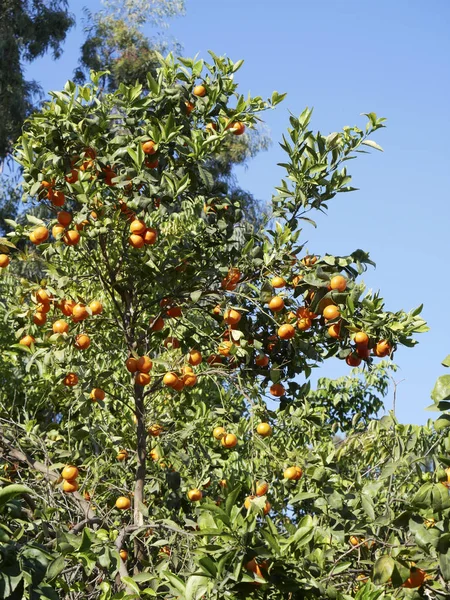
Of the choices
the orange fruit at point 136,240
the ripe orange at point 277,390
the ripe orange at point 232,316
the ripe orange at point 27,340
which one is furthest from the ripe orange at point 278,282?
the ripe orange at point 27,340

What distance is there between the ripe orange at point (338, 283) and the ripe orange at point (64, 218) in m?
1.08

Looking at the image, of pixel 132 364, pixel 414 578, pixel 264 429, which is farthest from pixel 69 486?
pixel 414 578

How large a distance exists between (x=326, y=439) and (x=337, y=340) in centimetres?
281

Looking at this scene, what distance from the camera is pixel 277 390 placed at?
336cm

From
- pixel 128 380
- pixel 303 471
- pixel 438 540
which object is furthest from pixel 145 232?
pixel 128 380

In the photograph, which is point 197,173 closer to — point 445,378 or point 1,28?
point 445,378

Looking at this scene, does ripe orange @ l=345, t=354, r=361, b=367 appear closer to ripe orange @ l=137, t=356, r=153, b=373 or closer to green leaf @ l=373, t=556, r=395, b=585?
ripe orange @ l=137, t=356, r=153, b=373

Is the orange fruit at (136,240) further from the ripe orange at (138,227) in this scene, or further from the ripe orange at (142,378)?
the ripe orange at (142,378)

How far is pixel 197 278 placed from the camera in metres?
3.40

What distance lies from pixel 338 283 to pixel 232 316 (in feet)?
1.45

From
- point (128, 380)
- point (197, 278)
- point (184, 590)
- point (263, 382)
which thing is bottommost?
point (184, 590)

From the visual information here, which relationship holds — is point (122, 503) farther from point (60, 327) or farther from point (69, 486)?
point (60, 327)

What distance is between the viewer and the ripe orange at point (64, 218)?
3219 mm

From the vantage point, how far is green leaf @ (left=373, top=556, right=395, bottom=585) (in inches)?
94.6
